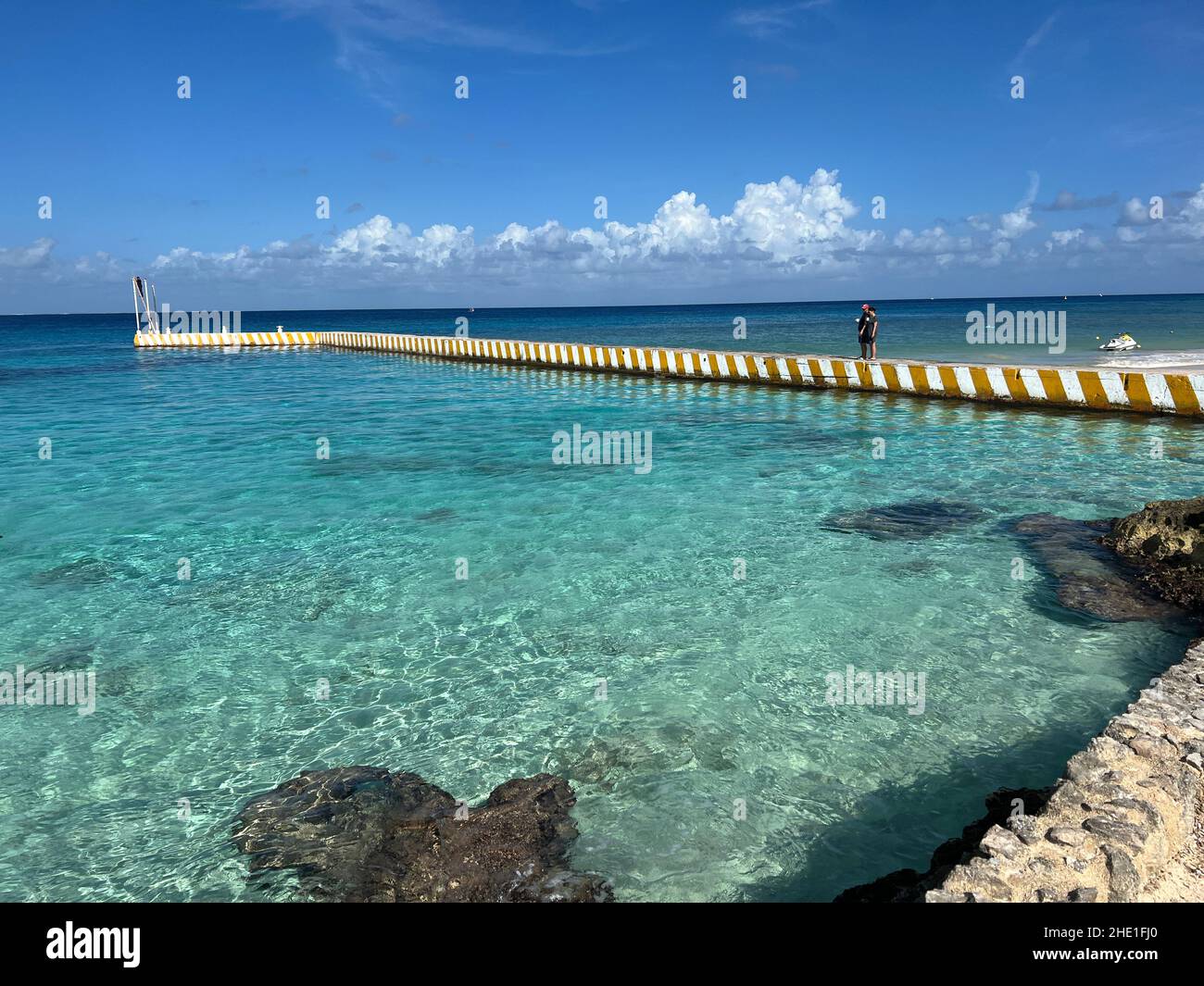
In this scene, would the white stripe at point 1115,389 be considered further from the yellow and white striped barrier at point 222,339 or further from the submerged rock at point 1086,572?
the yellow and white striped barrier at point 222,339

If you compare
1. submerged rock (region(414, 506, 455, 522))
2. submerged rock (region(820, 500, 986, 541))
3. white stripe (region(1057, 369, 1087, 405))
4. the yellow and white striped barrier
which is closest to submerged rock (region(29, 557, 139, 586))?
submerged rock (region(414, 506, 455, 522))

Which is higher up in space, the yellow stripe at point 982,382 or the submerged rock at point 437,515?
the yellow stripe at point 982,382

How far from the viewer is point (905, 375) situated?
24.2m

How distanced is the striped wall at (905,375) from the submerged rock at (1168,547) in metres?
12.1

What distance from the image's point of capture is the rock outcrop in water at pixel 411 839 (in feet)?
13.9

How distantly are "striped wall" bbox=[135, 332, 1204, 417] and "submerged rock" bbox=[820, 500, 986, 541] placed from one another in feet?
36.7

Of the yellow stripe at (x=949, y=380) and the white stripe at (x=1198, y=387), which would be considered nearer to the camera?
the white stripe at (x=1198, y=387)

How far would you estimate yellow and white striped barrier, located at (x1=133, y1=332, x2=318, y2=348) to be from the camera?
209ft

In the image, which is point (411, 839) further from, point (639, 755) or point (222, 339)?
point (222, 339)

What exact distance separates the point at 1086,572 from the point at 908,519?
2.66 m

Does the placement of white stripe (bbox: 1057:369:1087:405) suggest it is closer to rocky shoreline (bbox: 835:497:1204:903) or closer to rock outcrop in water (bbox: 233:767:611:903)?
rocky shoreline (bbox: 835:497:1204:903)

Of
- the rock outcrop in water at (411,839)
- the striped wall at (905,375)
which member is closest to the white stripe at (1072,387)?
the striped wall at (905,375)
